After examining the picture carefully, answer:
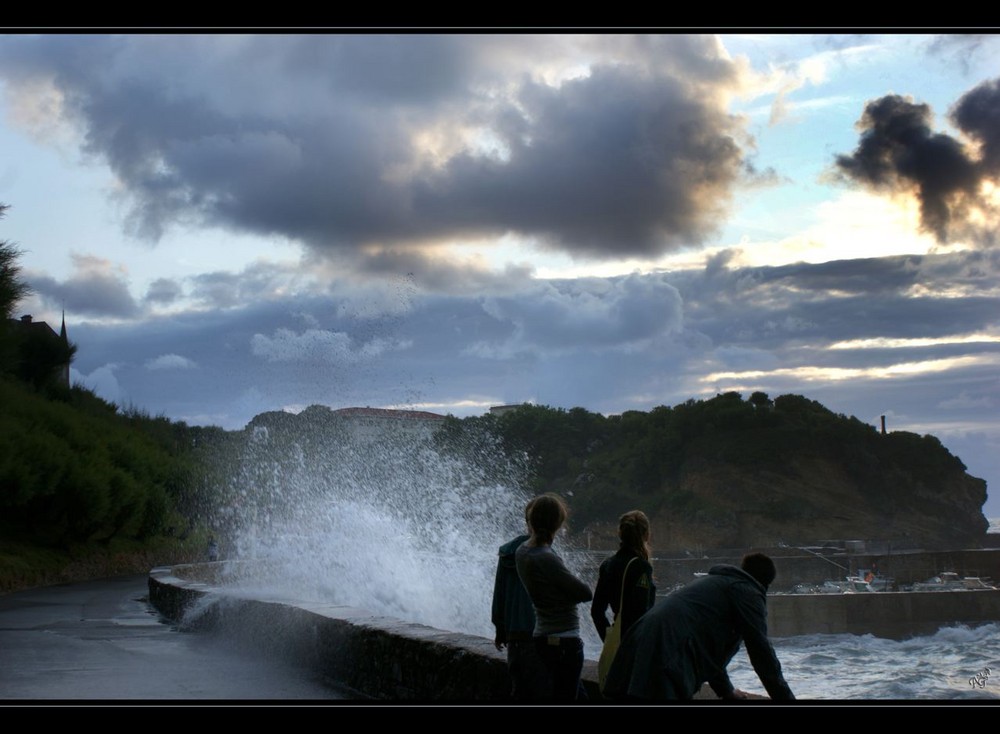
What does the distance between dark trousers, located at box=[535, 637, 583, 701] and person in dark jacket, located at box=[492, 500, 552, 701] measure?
4 cm

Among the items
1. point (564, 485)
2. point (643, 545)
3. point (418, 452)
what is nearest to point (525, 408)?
point (564, 485)

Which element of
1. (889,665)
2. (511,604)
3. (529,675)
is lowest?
(889,665)

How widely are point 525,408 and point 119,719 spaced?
107m

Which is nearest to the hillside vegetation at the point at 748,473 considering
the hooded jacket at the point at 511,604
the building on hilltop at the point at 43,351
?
the building on hilltop at the point at 43,351

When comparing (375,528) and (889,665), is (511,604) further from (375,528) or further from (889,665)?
(889,665)

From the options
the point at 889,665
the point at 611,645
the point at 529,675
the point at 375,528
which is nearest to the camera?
the point at 611,645

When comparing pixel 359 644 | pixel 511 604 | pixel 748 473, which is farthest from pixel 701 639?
pixel 748 473

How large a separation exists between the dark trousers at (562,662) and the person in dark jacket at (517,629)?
4 cm

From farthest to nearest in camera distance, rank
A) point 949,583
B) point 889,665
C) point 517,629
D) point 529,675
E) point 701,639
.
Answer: point 949,583
point 889,665
point 517,629
point 529,675
point 701,639

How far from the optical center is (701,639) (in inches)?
185

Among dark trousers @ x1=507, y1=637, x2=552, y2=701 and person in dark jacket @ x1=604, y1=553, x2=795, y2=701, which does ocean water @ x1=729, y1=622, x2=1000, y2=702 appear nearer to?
dark trousers @ x1=507, y1=637, x2=552, y2=701

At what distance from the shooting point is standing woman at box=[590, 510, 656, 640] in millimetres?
5062

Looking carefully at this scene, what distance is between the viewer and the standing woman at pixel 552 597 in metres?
5.16

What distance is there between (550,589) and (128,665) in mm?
6706
